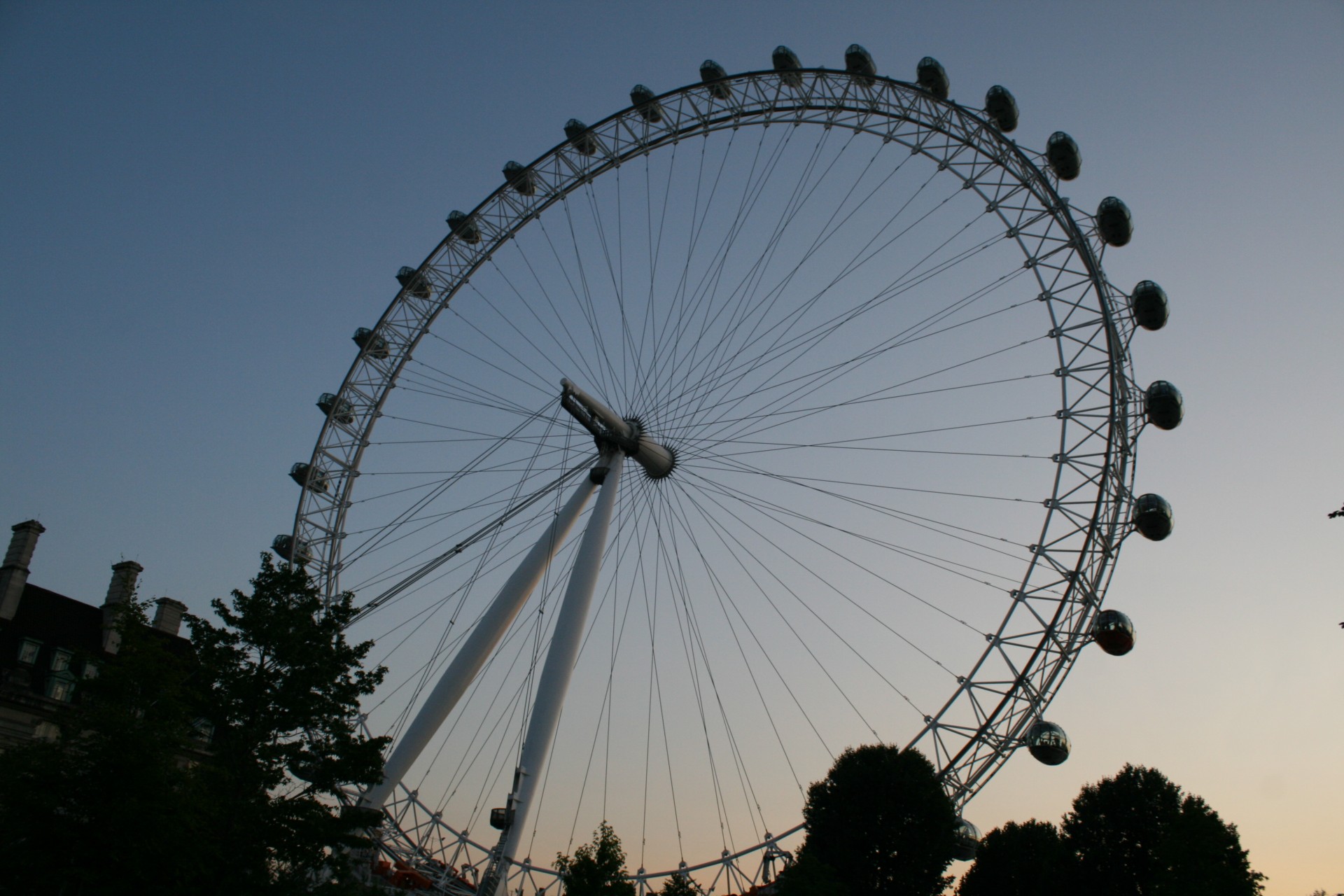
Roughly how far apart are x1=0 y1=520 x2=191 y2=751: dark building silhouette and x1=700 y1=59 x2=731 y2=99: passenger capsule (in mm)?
27037

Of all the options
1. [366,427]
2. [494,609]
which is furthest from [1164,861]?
[366,427]

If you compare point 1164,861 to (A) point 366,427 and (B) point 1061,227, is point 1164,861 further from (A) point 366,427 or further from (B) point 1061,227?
(A) point 366,427

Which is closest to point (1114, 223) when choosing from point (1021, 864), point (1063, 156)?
point (1063, 156)

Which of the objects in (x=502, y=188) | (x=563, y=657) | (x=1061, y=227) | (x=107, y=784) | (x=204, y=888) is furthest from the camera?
(x=502, y=188)

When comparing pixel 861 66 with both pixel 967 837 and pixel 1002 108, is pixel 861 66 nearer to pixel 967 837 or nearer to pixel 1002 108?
pixel 1002 108

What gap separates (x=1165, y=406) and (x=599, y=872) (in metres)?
20.7

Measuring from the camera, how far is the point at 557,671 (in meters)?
26.3

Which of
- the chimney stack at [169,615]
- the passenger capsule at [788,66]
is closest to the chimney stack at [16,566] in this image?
the chimney stack at [169,615]

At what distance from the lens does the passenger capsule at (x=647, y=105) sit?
3691 centimetres

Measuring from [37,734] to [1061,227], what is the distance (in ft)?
124

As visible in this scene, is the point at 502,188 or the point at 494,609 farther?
the point at 502,188

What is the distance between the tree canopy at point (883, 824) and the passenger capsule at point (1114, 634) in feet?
23.7

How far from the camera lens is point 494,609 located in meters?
29.8

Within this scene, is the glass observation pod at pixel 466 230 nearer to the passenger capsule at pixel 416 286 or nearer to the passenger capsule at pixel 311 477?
the passenger capsule at pixel 416 286
